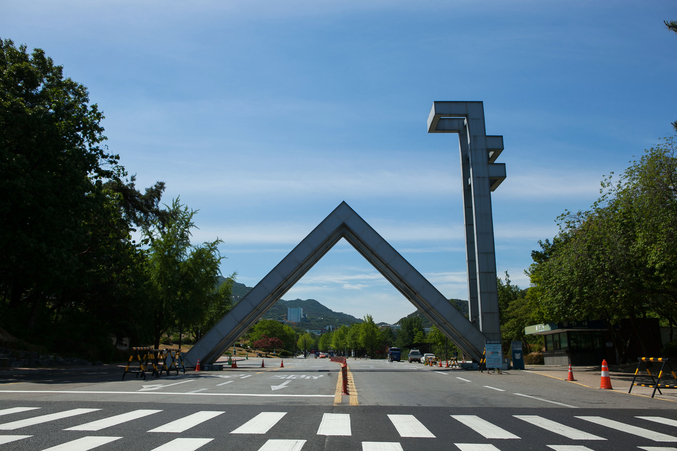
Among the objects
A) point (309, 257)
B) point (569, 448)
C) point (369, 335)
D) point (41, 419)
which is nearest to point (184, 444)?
point (41, 419)

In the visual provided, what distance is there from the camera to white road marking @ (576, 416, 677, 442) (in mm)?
7352

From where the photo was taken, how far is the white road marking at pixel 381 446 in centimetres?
635

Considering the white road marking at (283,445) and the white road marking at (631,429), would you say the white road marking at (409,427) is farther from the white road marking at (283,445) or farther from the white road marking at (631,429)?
the white road marking at (631,429)

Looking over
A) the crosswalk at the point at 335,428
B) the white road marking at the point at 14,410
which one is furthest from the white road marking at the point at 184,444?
the white road marking at the point at 14,410

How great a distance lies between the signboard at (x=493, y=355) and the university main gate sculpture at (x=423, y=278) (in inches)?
109

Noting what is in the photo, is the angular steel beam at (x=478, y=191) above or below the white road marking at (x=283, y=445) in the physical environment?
above

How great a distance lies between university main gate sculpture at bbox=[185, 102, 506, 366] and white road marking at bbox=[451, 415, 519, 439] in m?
20.2

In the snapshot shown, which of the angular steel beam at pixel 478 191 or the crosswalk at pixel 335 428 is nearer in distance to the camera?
the crosswalk at pixel 335 428

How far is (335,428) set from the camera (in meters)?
7.96

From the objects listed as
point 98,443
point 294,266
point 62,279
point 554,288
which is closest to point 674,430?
point 98,443

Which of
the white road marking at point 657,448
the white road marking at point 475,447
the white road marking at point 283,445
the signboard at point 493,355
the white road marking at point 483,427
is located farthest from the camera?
the signboard at point 493,355

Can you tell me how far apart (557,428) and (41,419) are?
934 centimetres

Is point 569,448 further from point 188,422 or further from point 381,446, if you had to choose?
point 188,422

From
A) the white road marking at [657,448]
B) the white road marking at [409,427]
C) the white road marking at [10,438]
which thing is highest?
the white road marking at [657,448]
